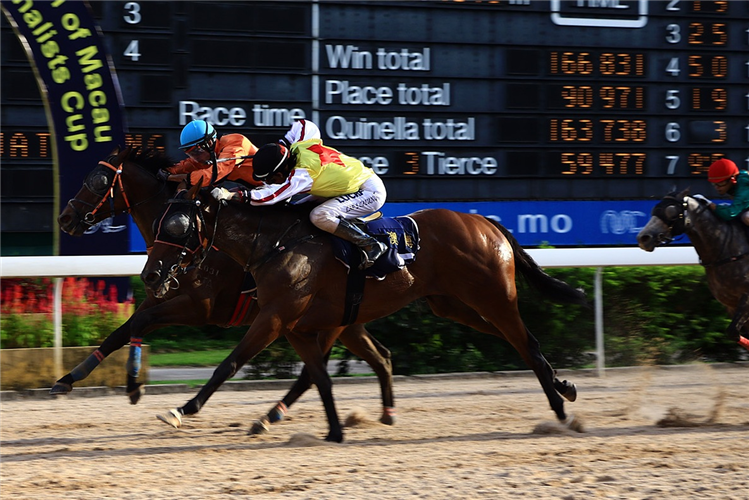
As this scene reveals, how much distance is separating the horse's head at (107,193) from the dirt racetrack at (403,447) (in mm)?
1040

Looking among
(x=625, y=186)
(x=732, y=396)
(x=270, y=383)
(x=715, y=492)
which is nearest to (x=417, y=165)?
(x=625, y=186)

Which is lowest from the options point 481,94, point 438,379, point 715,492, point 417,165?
point 438,379

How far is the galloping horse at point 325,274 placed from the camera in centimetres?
424

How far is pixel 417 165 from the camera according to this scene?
871cm

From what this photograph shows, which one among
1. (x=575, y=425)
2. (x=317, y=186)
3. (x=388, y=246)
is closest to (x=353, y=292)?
(x=388, y=246)

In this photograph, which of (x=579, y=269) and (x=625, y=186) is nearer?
(x=579, y=269)

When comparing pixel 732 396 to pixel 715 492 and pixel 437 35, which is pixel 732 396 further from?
pixel 437 35

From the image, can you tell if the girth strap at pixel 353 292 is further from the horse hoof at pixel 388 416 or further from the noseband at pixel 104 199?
the noseband at pixel 104 199

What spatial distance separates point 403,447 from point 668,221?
232 cm

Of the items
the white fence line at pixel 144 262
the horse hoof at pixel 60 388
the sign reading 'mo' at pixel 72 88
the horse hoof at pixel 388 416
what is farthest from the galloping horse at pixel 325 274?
the sign reading 'mo' at pixel 72 88

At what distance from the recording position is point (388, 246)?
4523 millimetres

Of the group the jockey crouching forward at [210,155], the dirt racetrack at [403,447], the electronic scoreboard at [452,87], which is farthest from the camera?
the electronic scoreboard at [452,87]

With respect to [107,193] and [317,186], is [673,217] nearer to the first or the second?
A: [317,186]

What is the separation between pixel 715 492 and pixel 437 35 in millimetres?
6127
